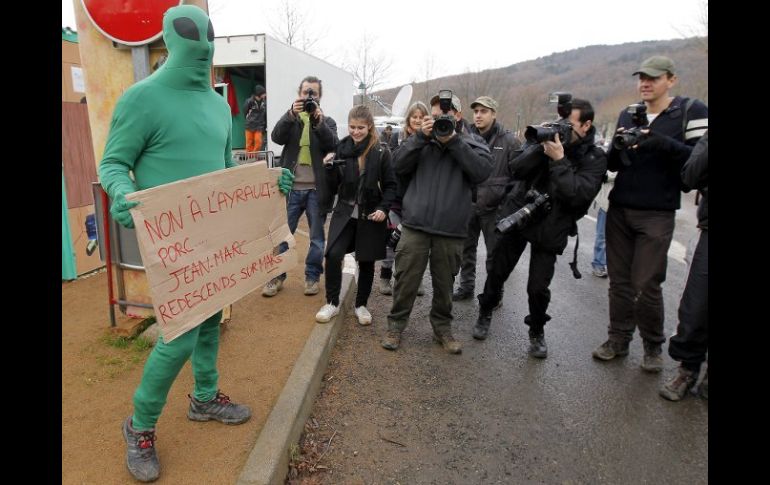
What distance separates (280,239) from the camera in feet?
9.05

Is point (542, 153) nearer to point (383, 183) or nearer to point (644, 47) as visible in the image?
point (383, 183)

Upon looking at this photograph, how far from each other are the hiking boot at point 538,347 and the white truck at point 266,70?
22.2 ft

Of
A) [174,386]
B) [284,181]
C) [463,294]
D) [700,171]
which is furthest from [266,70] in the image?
[700,171]

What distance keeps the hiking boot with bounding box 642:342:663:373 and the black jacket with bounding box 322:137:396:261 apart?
7.25 ft

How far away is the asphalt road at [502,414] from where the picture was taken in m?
2.62

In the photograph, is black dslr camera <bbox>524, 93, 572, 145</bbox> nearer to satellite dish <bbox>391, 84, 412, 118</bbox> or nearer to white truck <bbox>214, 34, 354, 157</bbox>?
white truck <bbox>214, 34, 354, 157</bbox>

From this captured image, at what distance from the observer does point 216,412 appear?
264 cm

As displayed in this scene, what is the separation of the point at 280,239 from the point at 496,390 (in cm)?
188

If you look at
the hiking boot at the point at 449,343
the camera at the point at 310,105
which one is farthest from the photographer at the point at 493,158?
the camera at the point at 310,105

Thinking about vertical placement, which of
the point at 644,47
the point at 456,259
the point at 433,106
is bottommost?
the point at 456,259

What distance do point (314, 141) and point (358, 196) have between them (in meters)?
0.81
